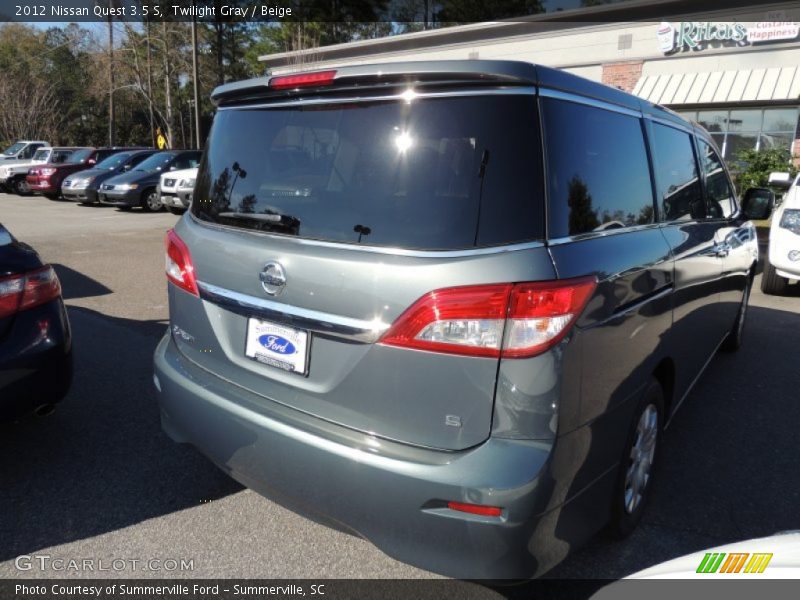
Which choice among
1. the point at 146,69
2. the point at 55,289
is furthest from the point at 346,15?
the point at 55,289

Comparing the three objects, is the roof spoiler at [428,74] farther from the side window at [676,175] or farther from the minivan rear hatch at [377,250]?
the side window at [676,175]

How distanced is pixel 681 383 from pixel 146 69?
43.4 metres

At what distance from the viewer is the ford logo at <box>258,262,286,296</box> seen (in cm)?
221

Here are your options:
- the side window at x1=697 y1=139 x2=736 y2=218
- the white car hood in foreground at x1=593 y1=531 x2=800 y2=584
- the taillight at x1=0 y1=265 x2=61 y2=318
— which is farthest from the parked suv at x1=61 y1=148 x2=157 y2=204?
the white car hood in foreground at x1=593 y1=531 x2=800 y2=584

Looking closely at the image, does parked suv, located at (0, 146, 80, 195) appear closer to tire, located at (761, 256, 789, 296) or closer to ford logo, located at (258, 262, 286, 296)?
tire, located at (761, 256, 789, 296)

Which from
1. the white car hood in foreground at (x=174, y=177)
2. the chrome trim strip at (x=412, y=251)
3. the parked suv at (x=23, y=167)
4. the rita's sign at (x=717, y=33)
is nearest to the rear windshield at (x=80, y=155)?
the parked suv at (x=23, y=167)

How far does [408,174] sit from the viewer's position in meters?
2.09

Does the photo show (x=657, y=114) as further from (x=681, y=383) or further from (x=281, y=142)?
(x=281, y=142)

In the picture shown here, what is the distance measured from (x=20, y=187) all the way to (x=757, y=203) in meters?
24.5

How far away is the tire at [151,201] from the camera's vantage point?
1740 cm

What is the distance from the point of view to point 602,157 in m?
2.40

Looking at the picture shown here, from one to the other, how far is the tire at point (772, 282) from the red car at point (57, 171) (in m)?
20.9

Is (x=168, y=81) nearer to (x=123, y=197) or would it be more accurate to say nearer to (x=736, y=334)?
(x=123, y=197)

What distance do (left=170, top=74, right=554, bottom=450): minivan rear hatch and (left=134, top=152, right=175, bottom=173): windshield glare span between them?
17.0m
